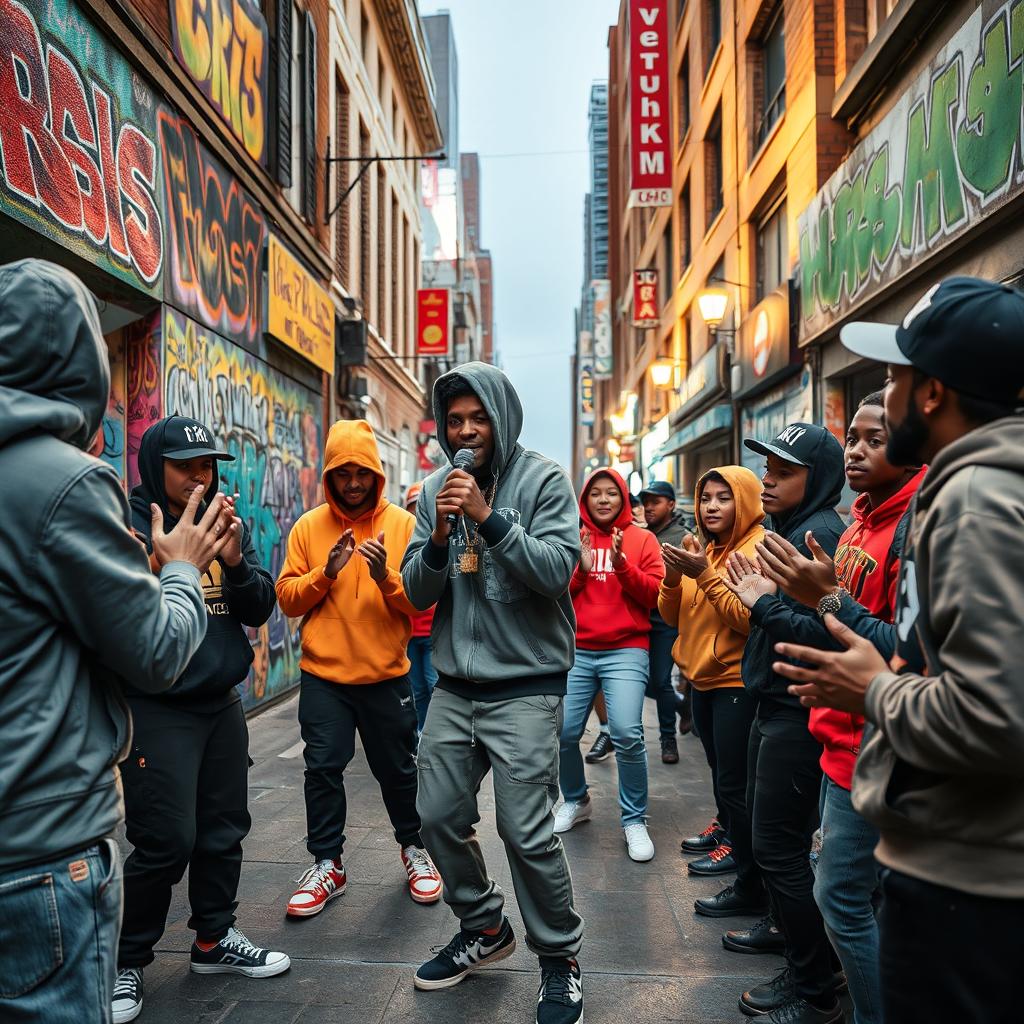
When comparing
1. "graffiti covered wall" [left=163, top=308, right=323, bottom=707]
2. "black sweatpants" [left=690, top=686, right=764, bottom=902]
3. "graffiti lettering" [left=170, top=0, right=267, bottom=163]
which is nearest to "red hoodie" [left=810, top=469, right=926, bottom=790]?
"black sweatpants" [left=690, top=686, right=764, bottom=902]

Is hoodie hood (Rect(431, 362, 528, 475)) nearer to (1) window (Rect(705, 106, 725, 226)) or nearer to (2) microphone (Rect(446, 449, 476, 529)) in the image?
(2) microphone (Rect(446, 449, 476, 529))

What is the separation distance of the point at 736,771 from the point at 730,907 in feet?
2.02

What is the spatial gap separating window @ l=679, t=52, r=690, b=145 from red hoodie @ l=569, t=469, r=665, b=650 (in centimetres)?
1833

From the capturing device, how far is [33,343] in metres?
1.76

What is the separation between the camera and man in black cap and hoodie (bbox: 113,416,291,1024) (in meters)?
3.15

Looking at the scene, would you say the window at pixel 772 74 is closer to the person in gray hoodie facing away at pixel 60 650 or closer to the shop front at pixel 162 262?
the shop front at pixel 162 262

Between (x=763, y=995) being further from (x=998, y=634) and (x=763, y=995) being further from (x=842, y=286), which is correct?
(x=842, y=286)

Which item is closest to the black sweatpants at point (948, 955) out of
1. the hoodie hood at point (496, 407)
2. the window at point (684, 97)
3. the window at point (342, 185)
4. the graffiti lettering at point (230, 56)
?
the hoodie hood at point (496, 407)

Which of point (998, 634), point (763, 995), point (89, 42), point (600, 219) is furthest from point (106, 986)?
point (600, 219)

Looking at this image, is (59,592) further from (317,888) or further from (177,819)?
(317,888)

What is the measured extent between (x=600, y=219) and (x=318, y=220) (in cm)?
7415

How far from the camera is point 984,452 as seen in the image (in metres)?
1.61

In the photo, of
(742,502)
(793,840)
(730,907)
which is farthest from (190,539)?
(730,907)

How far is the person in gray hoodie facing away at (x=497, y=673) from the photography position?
3.13 meters
